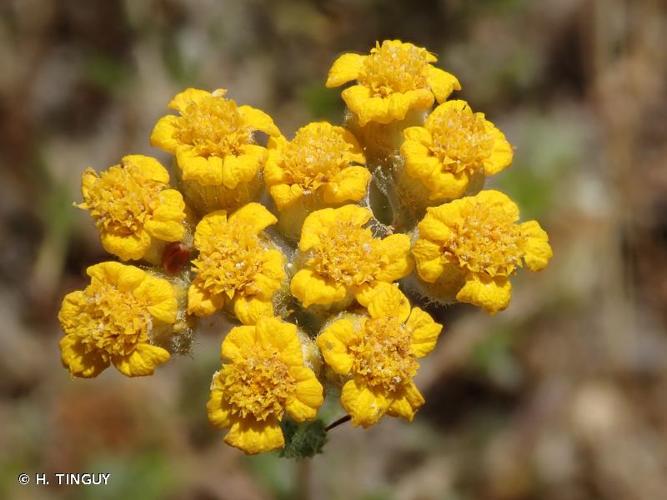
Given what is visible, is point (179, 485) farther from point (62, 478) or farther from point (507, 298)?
point (507, 298)

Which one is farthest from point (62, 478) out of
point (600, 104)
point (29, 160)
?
point (600, 104)

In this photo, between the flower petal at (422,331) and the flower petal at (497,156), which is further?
the flower petal at (497,156)

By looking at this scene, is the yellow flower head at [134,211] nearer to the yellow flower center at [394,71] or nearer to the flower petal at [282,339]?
the flower petal at [282,339]

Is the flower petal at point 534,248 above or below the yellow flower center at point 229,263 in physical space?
above

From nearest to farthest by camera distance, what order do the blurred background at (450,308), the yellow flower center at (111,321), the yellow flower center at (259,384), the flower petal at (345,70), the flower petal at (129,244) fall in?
the yellow flower center at (259,384)
the yellow flower center at (111,321)
the flower petal at (129,244)
the flower petal at (345,70)
the blurred background at (450,308)

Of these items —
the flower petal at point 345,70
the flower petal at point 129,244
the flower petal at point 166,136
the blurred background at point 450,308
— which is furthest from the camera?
the blurred background at point 450,308

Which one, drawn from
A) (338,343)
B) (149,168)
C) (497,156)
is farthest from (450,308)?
(149,168)

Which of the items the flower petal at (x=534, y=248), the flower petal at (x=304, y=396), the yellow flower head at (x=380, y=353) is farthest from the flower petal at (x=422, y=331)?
the flower petal at (x=534, y=248)

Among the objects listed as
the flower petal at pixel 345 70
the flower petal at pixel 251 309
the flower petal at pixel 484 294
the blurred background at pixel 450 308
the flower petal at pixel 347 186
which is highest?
the flower petal at pixel 345 70
